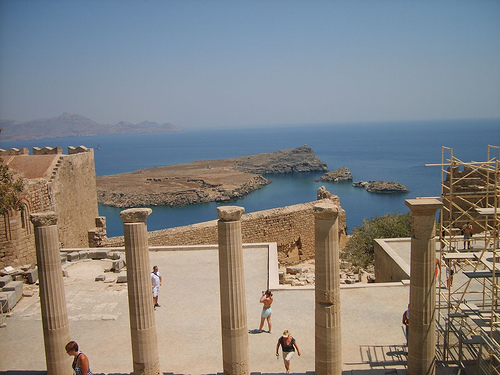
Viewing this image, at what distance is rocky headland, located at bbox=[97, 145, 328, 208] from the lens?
65812 mm

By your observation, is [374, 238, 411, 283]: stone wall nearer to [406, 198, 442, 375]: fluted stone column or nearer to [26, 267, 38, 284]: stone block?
[406, 198, 442, 375]: fluted stone column

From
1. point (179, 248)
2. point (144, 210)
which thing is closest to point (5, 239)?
point (179, 248)

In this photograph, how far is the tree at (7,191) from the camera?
1264cm

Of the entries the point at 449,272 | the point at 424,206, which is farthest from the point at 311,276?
the point at 424,206

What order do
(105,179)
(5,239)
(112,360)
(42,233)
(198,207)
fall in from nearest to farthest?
(42,233) → (112,360) → (5,239) → (198,207) → (105,179)

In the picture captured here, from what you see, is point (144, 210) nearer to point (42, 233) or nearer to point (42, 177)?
point (42, 233)

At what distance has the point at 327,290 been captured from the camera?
24.6 ft

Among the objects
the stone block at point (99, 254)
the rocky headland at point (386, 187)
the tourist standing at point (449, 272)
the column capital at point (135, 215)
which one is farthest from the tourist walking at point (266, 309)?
the rocky headland at point (386, 187)

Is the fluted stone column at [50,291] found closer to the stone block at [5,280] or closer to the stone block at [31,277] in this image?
the stone block at [5,280]

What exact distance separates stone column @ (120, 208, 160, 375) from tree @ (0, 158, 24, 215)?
651 cm

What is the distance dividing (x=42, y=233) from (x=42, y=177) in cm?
1037

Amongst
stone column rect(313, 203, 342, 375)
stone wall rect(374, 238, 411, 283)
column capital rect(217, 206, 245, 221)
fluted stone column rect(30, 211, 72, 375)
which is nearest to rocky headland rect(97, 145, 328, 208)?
stone wall rect(374, 238, 411, 283)

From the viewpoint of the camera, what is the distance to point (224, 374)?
25.7 feet

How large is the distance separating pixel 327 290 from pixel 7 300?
821 cm
